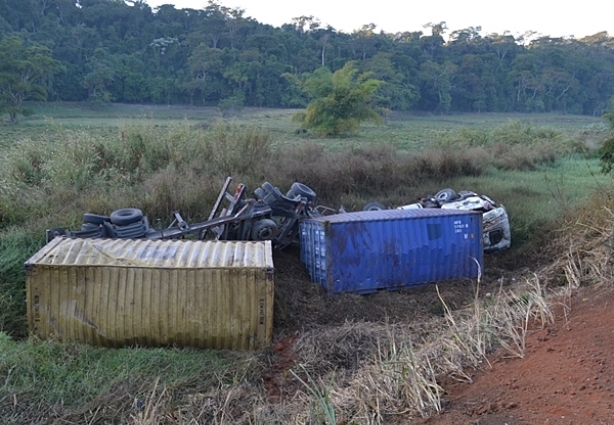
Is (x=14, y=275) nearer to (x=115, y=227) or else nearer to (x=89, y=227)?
(x=89, y=227)

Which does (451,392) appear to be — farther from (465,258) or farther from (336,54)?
(336,54)

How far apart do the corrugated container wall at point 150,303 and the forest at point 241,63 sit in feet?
112

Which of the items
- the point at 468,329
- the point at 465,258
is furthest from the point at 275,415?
the point at 465,258

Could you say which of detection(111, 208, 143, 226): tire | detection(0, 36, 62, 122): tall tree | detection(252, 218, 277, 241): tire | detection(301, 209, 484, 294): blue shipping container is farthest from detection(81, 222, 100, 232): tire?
detection(0, 36, 62, 122): tall tree

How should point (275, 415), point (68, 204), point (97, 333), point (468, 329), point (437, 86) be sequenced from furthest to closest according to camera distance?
point (437, 86), point (68, 204), point (97, 333), point (468, 329), point (275, 415)

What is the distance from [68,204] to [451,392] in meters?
11.2

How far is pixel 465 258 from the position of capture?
40.8 ft

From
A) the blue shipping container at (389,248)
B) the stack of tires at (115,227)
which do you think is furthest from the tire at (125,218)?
the blue shipping container at (389,248)

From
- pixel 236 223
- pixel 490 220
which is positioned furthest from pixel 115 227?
pixel 490 220

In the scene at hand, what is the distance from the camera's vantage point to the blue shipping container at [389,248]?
11359 millimetres

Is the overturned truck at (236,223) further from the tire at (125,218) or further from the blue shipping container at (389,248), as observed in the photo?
the blue shipping container at (389,248)

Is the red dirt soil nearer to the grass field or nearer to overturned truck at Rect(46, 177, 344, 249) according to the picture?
the grass field

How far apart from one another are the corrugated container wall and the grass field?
33 cm

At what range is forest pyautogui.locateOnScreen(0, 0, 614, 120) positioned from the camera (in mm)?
49062
